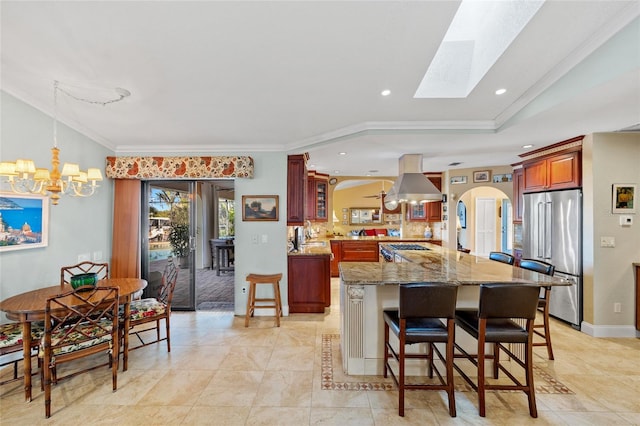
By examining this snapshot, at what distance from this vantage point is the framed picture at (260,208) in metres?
4.09

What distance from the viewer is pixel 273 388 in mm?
2330

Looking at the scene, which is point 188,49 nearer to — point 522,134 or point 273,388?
point 273,388

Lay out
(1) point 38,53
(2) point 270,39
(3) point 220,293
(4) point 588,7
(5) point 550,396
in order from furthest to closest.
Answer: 1. (3) point 220,293
2. (5) point 550,396
3. (1) point 38,53
4. (2) point 270,39
5. (4) point 588,7

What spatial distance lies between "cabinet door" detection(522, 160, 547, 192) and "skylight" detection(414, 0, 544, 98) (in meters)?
2.37

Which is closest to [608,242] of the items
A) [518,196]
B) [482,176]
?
[518,196]

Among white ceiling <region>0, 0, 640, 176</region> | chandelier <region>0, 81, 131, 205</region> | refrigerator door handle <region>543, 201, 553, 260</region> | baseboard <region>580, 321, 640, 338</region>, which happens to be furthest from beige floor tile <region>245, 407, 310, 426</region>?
refrigerator door handle <region>543, 201, 553, 260</region>

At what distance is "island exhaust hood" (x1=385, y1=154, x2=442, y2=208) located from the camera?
158 inches

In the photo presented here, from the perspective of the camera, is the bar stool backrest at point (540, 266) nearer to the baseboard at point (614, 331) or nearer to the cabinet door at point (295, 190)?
the baseboard at point (614, 331)

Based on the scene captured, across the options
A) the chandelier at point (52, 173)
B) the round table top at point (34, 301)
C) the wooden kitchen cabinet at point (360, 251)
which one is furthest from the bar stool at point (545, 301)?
the chandelier at point (52, 173)

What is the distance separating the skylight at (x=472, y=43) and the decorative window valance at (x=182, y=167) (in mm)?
2533

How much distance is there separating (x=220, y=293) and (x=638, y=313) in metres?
5.91

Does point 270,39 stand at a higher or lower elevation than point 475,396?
higher

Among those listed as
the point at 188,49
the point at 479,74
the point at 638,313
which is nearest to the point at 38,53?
the point at 188,49

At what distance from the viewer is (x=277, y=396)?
2227mm
